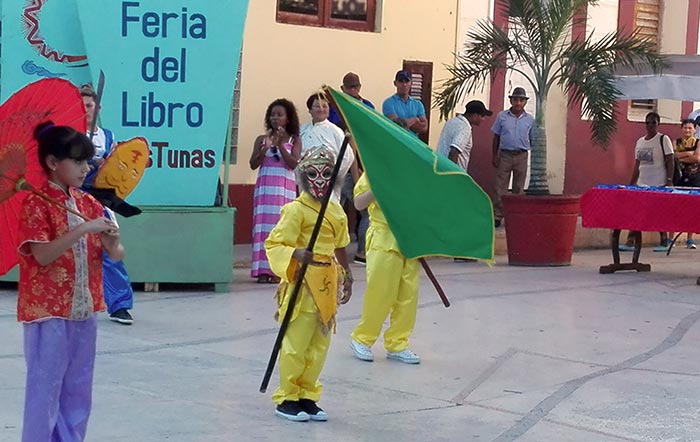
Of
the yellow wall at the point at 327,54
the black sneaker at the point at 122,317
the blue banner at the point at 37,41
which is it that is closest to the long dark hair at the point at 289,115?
the blue banner at the point at 37,41

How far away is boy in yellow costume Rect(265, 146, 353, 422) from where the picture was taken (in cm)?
611

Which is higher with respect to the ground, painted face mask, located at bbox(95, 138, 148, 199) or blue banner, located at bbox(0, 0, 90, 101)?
blue banner, located at bbox(0, 0, 90, 101)

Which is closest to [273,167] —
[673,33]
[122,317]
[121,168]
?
[122,317]

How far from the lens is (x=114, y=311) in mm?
8664

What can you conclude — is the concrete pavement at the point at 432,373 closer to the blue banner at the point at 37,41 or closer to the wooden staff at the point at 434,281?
the wooden staff at the point at 434,281

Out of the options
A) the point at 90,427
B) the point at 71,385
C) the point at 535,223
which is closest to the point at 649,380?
the point at 90,427

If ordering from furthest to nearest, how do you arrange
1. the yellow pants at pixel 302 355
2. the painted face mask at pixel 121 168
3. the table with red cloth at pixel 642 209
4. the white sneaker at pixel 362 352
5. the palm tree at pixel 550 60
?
the palm tree at pixel 550 60
the table with red cloth at pixel 642 209
the white sneaker at pixel 362 352
the yellow pants at pixel 302 355
the painted face mask at pixel 121 168

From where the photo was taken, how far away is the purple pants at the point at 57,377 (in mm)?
4734

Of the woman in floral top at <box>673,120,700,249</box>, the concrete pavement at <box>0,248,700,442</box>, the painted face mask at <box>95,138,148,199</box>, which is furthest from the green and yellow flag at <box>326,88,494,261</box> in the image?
the woman in floral top at <box>673,120,700,249</box>

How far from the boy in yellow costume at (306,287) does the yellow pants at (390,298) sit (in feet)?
4.41

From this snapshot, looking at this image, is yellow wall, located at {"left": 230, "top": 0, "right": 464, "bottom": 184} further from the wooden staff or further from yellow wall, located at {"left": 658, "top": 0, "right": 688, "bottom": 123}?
the wooden staff

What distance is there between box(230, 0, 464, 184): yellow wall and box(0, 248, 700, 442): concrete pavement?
2.63 metres

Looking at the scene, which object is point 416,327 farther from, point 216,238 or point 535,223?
point 535,223

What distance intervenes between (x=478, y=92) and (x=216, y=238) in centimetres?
602
